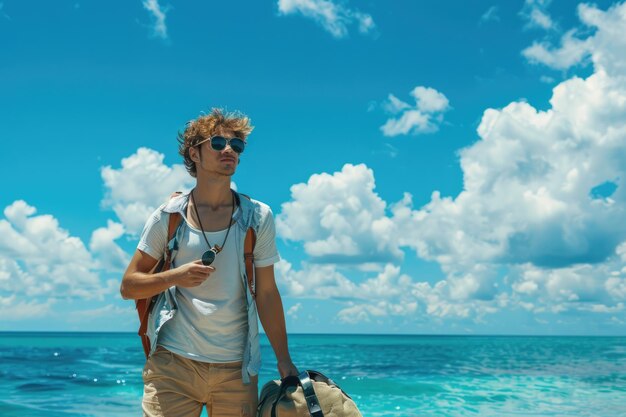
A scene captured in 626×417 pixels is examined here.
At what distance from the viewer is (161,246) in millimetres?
3885

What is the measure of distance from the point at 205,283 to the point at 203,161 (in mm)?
735

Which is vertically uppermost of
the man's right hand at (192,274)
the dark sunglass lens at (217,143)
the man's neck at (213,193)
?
the dark sunglass lens at (217,143)

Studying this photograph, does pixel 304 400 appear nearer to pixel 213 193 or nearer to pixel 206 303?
pixel 206 303

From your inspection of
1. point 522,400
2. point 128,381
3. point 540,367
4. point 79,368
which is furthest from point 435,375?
point 79,368

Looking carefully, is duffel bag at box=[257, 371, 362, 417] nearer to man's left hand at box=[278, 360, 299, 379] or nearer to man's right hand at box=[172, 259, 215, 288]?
man's left hand at box=[278, 360, 299, 379]

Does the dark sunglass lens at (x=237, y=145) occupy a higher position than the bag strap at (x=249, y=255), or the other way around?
the dark sunglass lens at (x=237, y=145)

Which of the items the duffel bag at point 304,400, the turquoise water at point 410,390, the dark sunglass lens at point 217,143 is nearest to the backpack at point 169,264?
the dark sunglass lens at point 217,143

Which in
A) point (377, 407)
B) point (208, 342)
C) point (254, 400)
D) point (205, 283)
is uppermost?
point (205, 283)

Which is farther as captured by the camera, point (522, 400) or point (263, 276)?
point (522, 400)

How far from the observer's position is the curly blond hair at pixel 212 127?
13.3 feet

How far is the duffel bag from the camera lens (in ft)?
12.0

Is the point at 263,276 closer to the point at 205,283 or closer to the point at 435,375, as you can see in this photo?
the point at 205,283

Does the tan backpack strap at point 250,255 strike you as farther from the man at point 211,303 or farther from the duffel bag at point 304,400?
the duffel bag at point 304,400

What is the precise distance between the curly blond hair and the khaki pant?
1.24m
